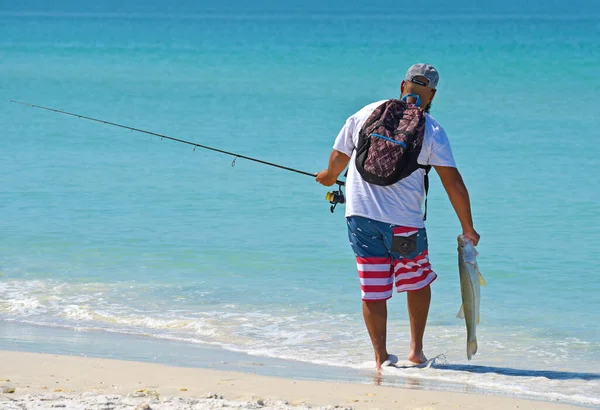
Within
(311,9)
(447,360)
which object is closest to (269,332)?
(447,360)

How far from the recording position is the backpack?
4.57 m

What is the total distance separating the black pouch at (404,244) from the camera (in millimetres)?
4727

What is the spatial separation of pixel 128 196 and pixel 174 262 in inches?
109

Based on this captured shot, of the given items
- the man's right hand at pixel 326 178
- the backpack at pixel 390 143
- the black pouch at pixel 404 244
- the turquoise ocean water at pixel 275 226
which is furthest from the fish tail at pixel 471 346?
the man's right hand at pixel 326 178

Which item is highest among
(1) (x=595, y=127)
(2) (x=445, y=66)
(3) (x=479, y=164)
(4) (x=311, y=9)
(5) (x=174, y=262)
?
(4) (x=311, y=9)

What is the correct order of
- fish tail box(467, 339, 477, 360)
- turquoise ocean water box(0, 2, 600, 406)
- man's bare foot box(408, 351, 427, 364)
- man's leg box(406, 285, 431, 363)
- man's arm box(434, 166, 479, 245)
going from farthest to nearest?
turquoise ocean water box(0, 2, 600, 406), man's bare foot box(408, 351, 427, 364), man's leg box(406, 285, 431, 363), fish tail box(467, 339, 477, 360), man's arm box(434, 166, 479, 245)

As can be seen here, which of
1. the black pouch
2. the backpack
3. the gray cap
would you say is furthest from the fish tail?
the gray cap

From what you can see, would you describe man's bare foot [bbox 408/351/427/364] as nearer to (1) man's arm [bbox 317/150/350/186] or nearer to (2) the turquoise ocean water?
(2) the turquoise ocean water

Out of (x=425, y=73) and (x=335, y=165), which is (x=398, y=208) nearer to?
(x=335, y=165)

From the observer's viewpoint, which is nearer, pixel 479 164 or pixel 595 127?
pixel 479 164

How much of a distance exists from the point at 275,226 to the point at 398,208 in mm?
4306

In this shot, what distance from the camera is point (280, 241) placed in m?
8.34

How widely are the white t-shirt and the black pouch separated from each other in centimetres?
6

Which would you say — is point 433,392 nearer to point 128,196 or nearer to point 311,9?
point 128,196
